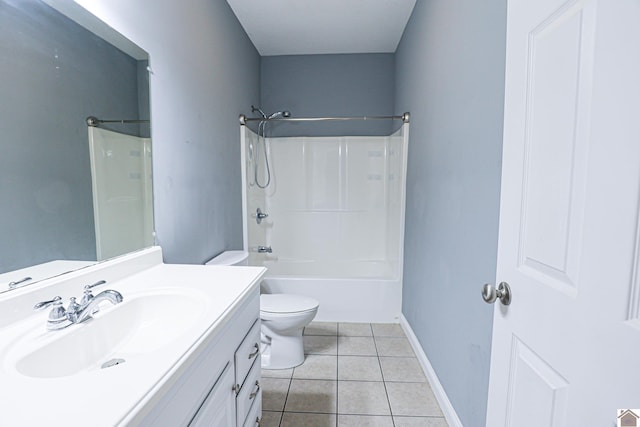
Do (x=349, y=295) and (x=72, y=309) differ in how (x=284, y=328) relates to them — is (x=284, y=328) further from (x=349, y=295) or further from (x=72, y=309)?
(x=72, y=309)

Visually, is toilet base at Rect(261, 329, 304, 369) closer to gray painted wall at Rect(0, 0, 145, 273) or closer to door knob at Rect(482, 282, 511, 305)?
gray painted wall at Rect(0, 0, 145, 273)

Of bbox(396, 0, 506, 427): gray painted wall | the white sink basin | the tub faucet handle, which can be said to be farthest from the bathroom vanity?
the tub faucet handle

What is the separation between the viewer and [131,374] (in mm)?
566

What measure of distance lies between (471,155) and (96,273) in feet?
4.90

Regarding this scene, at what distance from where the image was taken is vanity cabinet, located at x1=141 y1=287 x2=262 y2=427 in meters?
0.63

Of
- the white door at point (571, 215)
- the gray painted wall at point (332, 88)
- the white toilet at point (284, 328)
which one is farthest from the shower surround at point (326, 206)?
the white door at point (571, 215)

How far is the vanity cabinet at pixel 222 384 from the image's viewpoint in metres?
0.63

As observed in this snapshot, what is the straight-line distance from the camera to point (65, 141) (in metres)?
0.91

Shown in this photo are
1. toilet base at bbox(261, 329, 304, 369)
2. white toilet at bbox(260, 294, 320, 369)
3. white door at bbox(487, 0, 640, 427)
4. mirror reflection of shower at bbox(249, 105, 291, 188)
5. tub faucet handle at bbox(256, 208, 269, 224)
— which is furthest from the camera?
tub faucet handle at bbox(256, 208, 269, 224)

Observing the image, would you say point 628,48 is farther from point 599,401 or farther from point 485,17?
point 485,17

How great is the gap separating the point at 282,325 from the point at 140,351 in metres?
1.08

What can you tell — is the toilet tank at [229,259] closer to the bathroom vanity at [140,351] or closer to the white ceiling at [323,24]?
the bathroom vanity at [140,351]

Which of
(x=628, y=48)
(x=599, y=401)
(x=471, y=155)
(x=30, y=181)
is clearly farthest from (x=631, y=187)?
(x=30, y=181)

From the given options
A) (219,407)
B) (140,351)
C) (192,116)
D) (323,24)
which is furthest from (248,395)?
(323,24)
